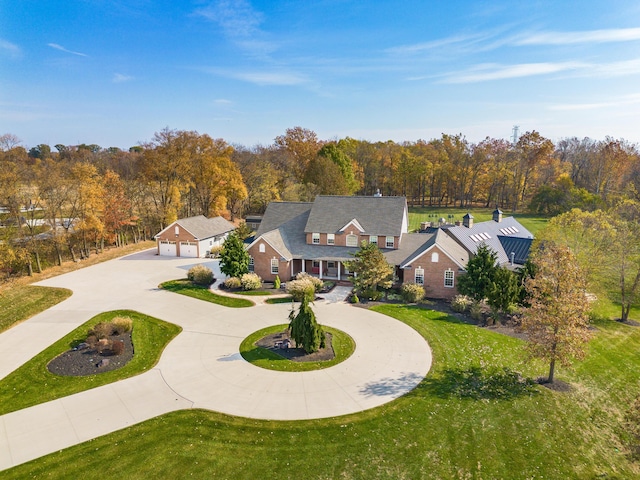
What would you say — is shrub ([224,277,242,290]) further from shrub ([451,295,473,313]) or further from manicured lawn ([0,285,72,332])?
shrub ([451,295,473,313])

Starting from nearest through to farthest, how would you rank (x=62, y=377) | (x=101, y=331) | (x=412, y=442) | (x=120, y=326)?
(x=412, y=442), (x=62, y=377), (x=101, y=331), (x=120, y=326)

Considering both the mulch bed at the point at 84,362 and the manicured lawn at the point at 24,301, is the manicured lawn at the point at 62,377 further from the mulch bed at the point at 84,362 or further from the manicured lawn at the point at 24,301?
the manicured lawn at the point at 24,301

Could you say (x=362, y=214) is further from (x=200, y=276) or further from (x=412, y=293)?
(x=200, y=276)

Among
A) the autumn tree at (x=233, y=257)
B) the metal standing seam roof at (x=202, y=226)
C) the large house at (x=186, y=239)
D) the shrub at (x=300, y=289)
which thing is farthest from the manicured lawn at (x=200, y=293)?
the metal standing seam roof at (x=202, y=226)

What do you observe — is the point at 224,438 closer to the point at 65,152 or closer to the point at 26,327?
the point at 26,327

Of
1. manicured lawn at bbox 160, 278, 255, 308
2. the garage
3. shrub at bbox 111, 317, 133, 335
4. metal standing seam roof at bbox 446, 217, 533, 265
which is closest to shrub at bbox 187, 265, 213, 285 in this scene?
manicured lawn at bbox 160, 278, 255, 308

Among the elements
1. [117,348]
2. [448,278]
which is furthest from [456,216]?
[117,348]
